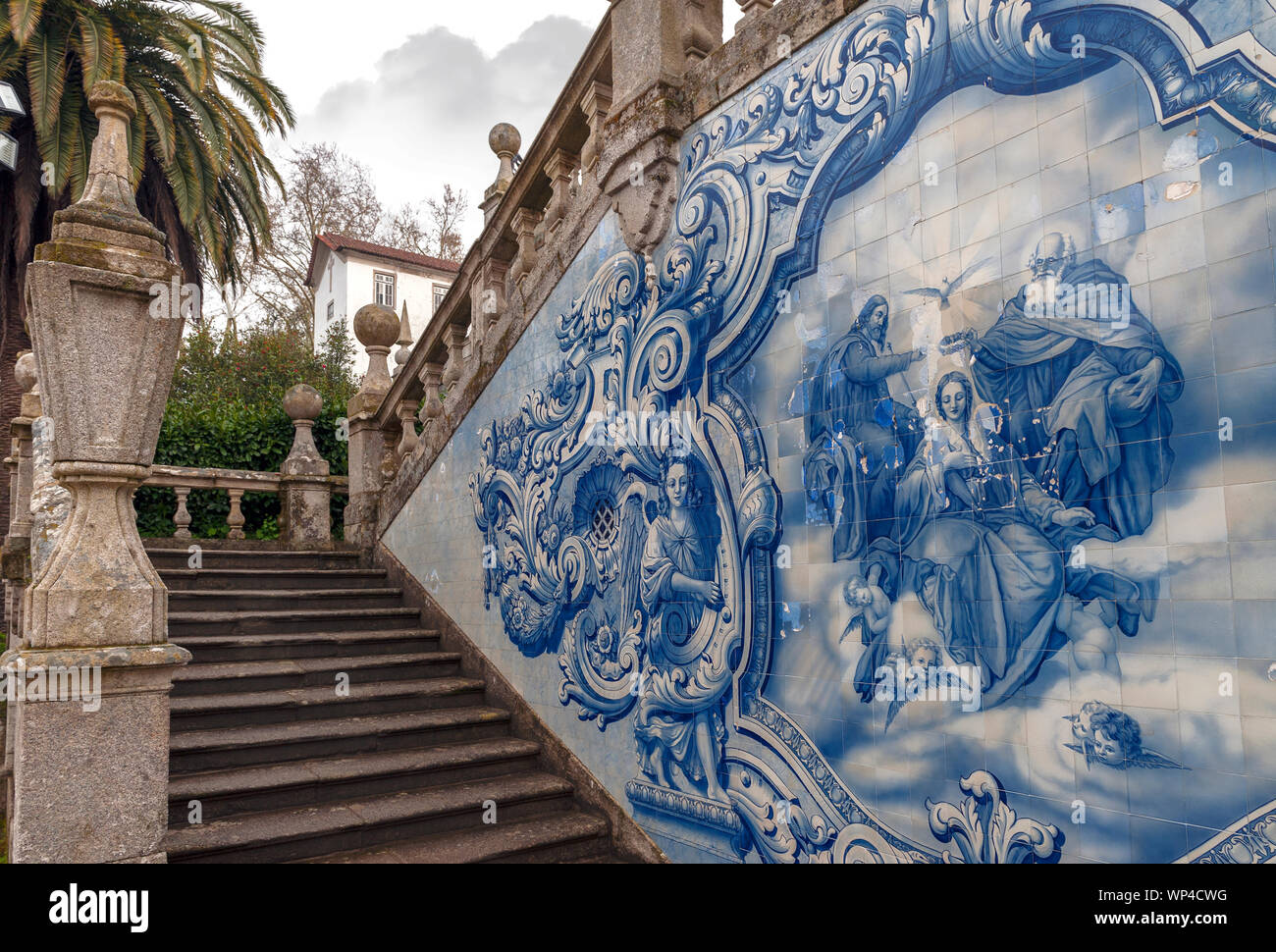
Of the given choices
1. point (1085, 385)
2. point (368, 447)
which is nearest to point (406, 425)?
point (368, 447)

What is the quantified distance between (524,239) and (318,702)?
3.33 meters

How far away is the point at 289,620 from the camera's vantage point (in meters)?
6.13

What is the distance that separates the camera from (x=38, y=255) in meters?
3.42

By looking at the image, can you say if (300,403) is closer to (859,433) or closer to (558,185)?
(558,185)

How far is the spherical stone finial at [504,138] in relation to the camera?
294 inches

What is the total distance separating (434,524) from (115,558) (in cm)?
338

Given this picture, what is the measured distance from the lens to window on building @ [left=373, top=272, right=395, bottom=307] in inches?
1037

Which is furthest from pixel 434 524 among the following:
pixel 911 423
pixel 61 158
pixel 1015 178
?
pixel 61 158

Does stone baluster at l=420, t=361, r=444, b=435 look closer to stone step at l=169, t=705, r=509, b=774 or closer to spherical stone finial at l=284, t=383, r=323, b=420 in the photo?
spherical stone finial at l=284, t=383, r=323, b=420

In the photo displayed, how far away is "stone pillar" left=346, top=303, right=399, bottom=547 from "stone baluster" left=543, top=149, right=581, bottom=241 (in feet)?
8.45

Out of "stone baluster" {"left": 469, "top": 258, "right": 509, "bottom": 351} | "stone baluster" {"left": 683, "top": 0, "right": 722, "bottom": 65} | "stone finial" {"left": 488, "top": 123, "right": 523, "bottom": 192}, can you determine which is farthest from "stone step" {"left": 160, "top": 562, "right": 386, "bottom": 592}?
"stone baluster" {"left": 683, "top": 0, "right": 722, "bottom": 65}

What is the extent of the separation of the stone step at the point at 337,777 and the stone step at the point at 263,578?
219 cm

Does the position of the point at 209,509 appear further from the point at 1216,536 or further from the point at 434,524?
the point at 1216,536

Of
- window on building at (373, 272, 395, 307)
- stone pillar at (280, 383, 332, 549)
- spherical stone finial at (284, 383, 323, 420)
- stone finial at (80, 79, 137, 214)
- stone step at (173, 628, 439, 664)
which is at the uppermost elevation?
window on building at (373, 272, 395, 307)
